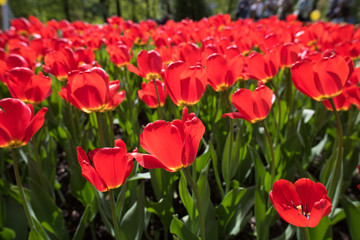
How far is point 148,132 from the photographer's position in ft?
2.43

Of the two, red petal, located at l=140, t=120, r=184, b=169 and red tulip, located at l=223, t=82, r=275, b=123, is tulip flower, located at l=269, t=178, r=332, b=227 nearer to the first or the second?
red petal, located at l=140, t=120, r=184, b=169

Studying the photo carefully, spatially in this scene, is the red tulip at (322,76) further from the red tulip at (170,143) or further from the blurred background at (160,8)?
the blurred background at (160,8)

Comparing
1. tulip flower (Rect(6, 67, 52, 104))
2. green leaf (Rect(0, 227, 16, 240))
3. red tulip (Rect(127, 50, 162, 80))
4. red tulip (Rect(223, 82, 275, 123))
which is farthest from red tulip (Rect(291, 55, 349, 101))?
green leaf (Rect(0, 227, 16, 240))

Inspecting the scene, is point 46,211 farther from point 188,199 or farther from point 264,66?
point 264,66

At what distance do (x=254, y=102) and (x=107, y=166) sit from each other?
20.0 inches

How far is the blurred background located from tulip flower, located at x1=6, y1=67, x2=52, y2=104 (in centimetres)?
427

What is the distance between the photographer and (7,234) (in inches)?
50.5

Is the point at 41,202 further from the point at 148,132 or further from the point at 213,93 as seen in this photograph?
the point at 213,93

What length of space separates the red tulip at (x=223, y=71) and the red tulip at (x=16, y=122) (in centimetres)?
66

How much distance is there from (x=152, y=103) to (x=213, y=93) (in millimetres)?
604

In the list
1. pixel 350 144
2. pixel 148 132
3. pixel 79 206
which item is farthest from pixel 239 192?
pixel 79 206

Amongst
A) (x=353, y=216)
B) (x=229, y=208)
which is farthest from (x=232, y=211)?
(x=353, y=216)

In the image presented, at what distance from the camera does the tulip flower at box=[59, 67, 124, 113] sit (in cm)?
100

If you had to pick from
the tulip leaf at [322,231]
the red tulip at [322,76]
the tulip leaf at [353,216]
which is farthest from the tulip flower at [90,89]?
the tulip leaf at [353,216]
